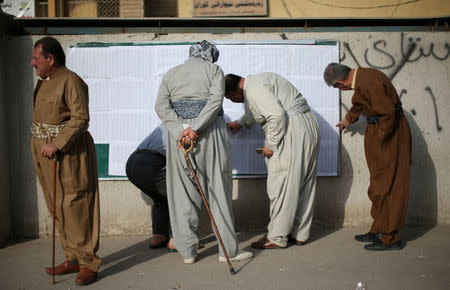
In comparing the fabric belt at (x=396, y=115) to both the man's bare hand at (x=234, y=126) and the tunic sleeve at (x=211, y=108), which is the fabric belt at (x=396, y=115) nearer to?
the man's bare hand at (x=234, y=126)

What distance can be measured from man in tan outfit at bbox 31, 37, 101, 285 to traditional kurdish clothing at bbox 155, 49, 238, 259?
70cm

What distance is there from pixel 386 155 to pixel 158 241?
2.40 meters

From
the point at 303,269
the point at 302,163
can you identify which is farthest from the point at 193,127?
the point at 303,269

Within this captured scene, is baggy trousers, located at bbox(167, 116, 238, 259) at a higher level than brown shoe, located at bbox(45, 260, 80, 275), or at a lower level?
higher

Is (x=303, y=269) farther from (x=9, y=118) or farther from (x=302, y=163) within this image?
(x=9, y=118)

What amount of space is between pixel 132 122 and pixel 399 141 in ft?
9.34

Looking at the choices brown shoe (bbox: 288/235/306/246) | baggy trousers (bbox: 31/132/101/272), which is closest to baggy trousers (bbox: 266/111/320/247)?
brown shoe (bbox: 288/235/306/246)

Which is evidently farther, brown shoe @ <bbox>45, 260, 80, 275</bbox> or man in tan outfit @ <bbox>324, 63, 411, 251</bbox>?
man in tan outfit @ <bbox>324, 63, 411, 251</bbox>

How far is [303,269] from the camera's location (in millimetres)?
3990

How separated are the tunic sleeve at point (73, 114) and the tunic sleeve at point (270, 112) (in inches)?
61.0

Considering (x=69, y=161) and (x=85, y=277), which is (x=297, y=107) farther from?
(x=85, y=277)

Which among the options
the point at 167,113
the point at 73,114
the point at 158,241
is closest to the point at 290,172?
the point at 167,113

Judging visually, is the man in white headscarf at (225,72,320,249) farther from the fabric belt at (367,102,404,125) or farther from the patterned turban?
the fabric belt at (367,102,404,125)

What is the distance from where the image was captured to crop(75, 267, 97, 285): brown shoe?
3.69 m
